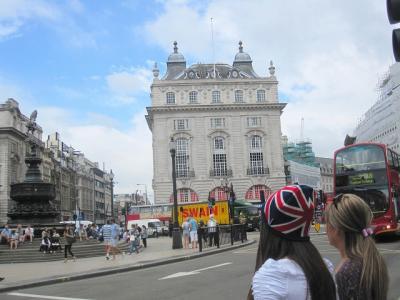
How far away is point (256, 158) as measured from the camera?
86.8m

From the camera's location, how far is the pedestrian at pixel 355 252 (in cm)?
307

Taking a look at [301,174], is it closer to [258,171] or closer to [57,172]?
[258,171]

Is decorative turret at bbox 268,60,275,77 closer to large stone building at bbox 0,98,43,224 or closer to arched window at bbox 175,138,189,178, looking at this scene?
arched window at bbox 175,138,189,178

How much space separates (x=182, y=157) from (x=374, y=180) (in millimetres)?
63458

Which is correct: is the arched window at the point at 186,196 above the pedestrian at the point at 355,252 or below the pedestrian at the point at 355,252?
above

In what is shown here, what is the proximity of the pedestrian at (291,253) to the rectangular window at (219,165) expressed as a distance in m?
82.7

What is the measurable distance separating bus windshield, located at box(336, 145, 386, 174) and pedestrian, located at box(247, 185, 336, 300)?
844 inches

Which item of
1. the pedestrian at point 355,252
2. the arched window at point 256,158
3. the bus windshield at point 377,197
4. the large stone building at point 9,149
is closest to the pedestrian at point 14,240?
the bus windshield at point 377,197

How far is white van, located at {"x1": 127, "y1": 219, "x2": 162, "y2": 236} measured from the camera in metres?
58.8

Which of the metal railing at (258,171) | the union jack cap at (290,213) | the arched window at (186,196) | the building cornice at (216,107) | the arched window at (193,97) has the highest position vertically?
the arched window at (193,97)

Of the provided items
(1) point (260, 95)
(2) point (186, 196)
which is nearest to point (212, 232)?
(2) point (186, 196)

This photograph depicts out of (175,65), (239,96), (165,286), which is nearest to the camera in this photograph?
(165,286)

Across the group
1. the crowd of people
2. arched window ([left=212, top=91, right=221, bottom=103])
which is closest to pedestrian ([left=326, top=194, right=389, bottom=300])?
the crowd of people

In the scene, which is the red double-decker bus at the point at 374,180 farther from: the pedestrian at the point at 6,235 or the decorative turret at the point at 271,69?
the decorative turret at the point at 271,69
